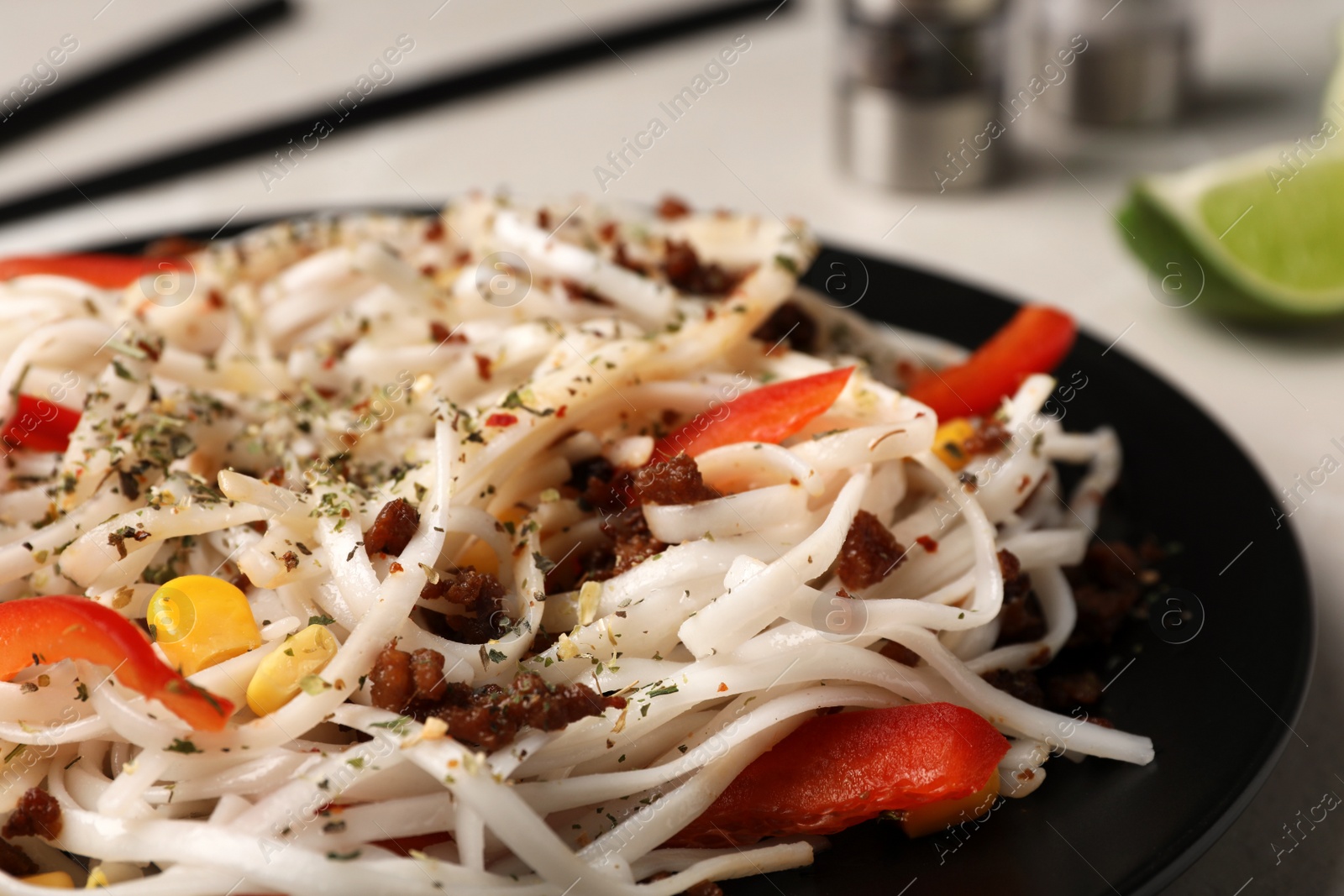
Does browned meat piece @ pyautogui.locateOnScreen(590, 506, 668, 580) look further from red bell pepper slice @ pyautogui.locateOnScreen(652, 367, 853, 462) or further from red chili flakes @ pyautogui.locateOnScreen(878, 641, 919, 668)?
red chili flakes @ pyautogui.locateOnScreen(878, 641, 919, 668)

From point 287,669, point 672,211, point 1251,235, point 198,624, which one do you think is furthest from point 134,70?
point 1251,235

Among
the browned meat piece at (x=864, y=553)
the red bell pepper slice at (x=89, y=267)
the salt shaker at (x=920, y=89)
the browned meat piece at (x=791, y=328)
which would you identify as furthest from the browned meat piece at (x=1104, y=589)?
the salt shaker at (x=920, y=89)

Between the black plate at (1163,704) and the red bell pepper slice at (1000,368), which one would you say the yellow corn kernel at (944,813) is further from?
the red bell pepper slice at (1000,368)

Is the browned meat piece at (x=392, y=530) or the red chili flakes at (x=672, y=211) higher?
the browned meat piece at (x=392, y=530)

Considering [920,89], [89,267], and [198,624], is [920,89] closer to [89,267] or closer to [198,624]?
[89,267]

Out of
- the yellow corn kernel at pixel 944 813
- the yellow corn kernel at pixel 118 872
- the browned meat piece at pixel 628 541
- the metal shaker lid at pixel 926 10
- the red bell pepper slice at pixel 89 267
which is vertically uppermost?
the red bell pepper slice at pixel 89 267

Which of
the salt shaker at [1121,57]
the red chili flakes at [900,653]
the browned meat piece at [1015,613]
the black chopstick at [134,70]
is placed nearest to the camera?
the red chili flakes at [900,653]

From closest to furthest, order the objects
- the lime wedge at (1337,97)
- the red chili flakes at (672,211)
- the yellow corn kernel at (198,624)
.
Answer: the yellow corn kernel at (198,624) → the red chili flakes at (672,211) → the lime wedge at (1337,97)

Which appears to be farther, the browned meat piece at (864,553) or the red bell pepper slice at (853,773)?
the browned meat piece at (864,553)
